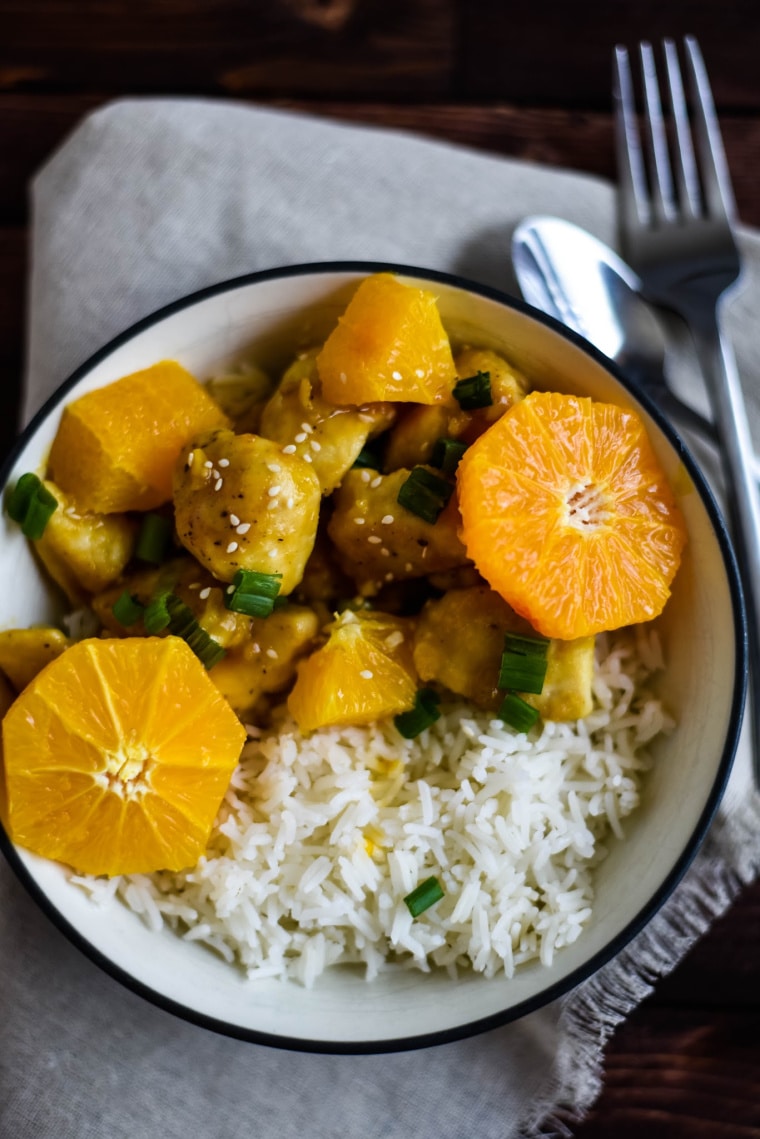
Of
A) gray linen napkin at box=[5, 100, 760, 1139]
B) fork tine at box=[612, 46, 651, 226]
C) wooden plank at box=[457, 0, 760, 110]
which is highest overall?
wooden plank at box=[457, 0, 760, 110]

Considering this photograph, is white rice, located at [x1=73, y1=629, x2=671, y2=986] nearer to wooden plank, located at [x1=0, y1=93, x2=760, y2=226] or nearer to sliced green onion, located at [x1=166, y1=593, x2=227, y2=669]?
sliced green onion, located at [x1=166, y1=593, x2=227, y2=669]

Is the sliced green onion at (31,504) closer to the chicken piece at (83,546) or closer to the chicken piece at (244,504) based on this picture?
the chicken piece at (83,546)

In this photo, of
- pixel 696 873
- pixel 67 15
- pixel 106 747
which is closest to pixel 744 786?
pixel 696 873

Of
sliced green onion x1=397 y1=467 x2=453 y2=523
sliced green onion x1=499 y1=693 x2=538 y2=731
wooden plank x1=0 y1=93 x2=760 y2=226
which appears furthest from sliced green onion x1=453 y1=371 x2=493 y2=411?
wooden plank x1=0 y1=93 x2=760 y2=226

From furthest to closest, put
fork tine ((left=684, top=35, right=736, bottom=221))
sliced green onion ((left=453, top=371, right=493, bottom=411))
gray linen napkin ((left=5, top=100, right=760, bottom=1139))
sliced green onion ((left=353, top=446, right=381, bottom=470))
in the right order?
1. fork tine ((left=684, top=35, right=736, bottom=221))
2. gray linen napkin ((left=5, top=100, right=760, bottom=1139))
3. sliced green onion ((left=353, top=446, right=381, bottom=470))
4. sliced green onion ((left=453, top=371, right=493, bottom=411))

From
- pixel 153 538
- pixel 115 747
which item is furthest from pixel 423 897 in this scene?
pixel 153 538
